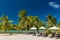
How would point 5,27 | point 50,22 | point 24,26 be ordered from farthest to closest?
1. point 50,22
2. point 24,26
3. point 5,27

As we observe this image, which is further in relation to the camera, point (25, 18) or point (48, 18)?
point (48, 18)

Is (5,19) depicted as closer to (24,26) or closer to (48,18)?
(24,26)

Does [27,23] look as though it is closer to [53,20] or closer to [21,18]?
[21,18]

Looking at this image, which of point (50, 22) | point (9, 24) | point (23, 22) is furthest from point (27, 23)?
point (50, 22)

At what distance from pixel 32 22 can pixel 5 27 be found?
9179 mm

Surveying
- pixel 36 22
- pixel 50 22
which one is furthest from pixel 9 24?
pixel 50 22

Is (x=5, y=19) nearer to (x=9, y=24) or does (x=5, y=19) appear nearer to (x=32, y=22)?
(x=9, y=24)

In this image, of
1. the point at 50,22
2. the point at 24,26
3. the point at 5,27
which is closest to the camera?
the point at 5,27

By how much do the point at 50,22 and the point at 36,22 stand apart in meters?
7.62

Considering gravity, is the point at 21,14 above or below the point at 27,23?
above

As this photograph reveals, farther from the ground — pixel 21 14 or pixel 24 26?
pixel 21 14

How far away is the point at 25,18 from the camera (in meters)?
49.0

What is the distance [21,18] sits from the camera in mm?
49938

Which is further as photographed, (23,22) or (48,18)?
(48,18)
